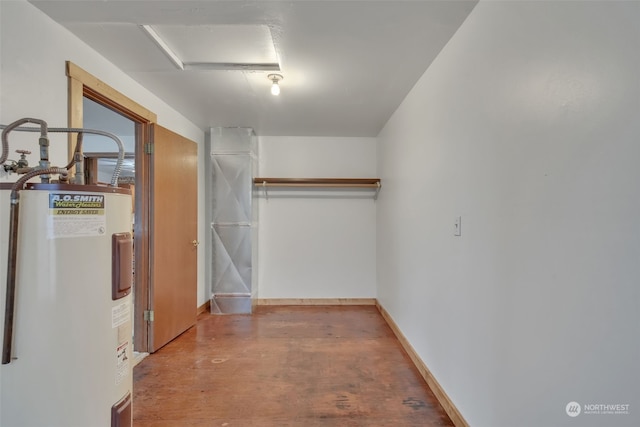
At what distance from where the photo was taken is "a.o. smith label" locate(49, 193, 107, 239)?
100 cm

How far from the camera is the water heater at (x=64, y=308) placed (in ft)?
3.19

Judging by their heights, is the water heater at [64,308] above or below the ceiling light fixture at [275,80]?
below

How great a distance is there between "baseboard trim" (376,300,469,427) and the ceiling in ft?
7.45

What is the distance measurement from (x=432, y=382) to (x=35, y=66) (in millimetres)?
3119

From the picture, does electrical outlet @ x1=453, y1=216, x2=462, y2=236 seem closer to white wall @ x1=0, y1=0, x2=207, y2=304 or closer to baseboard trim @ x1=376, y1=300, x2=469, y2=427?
baseboard trim @ x1=376, y1=300, x2=469, y2=427

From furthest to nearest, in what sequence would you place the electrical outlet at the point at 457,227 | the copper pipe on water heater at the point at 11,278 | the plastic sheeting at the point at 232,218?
1. the plastic sheeting at the point at 232,218
2. the electrical outlet at the point at 457,227
3. the copper pipe on water heater at the point at 11,278

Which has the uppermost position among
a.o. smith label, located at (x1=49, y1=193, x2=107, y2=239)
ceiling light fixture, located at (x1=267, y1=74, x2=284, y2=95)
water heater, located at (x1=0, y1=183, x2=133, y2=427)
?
ceiling light fixture, located at (x1=267, y1=74, x2=284, y2=95)

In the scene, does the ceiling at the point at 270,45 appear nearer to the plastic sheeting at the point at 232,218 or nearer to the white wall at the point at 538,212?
the white wall at the point at 538,212

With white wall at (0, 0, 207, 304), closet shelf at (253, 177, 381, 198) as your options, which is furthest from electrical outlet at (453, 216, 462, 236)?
white wall at (0, 0, 207, 304)

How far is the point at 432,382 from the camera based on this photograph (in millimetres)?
2131

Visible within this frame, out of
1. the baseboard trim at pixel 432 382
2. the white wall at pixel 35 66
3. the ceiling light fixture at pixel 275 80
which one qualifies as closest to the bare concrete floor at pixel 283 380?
the baseboard trim at pixel 432 382

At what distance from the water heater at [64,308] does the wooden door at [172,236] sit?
1722 millimetres

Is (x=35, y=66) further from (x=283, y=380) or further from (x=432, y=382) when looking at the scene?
(x=432, y=382)

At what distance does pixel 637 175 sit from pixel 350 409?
6.28ft
